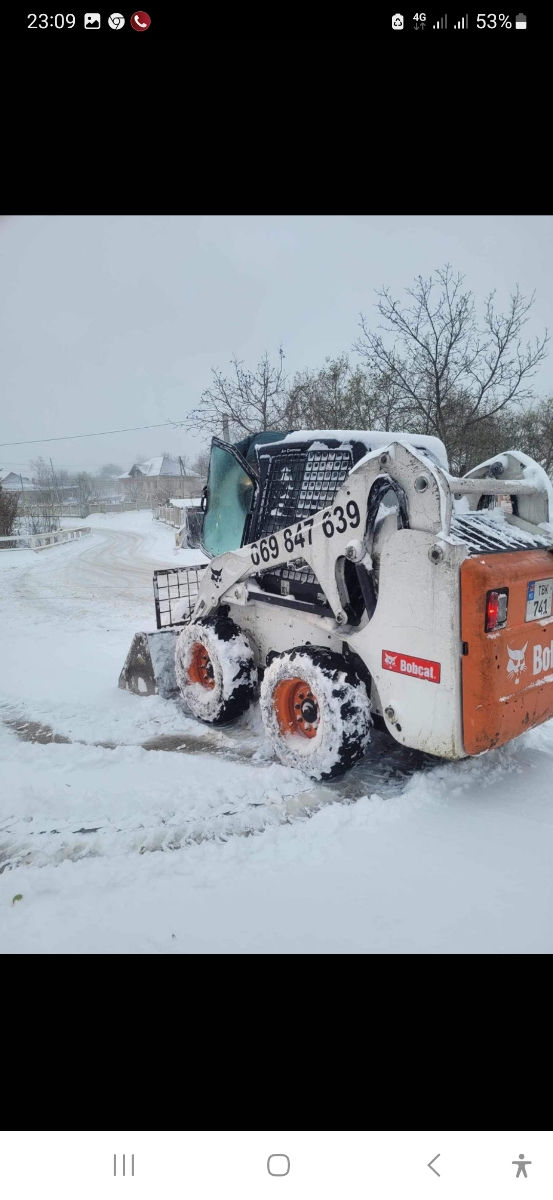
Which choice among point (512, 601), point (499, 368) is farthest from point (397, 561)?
point (499, 368)

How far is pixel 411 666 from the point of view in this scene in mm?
3451

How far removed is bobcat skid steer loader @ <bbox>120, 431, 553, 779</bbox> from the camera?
323cm

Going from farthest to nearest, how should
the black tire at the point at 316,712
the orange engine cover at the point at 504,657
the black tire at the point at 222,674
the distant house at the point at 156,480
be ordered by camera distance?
the distant house at the point at 156,480
the black tire at the point at 222,674
the black tire at the point at 316,712
the orange engine cover at the point at 504,657

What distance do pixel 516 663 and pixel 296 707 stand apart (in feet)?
4.93

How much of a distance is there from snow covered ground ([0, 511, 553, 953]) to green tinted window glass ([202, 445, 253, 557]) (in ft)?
5.14

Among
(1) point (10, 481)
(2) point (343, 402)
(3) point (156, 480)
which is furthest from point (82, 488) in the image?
(2) point (343, 402)

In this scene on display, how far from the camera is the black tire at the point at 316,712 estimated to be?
366cm

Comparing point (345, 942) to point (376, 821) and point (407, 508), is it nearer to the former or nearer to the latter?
point (376, 821)

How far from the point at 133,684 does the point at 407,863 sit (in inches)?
145

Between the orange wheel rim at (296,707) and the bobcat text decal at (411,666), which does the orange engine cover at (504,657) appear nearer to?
the bobcat text decal at (411,666)

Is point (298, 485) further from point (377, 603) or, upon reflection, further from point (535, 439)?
point (535, 439)

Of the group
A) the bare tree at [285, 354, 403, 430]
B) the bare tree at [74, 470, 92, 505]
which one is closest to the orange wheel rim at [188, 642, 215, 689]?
the bare tree at [285, 354, 403, 430]

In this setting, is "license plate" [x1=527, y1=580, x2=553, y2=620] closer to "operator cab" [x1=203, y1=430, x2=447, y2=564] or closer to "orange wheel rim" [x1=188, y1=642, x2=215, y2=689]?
"operator cab" [x1=203, y1=430, x2=447, y2=564]

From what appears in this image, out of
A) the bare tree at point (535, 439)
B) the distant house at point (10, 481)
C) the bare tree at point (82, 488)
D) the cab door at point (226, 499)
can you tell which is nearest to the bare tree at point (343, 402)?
the bare tree at point (535, 439)
